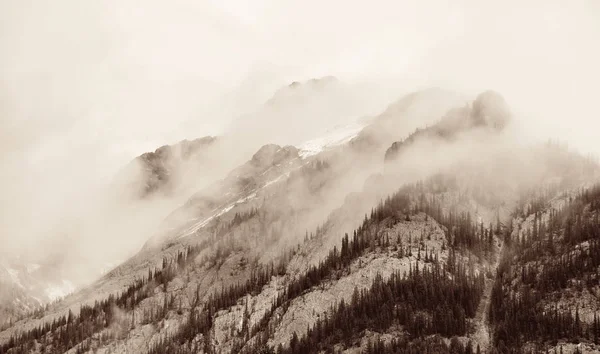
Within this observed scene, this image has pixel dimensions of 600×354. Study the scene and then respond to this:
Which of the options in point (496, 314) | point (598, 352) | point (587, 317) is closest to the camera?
point (598, 352)

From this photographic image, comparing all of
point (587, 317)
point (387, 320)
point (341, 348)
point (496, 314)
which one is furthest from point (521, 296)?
point (341, 348)

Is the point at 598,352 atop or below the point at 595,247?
below

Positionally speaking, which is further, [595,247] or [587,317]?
[595,247]

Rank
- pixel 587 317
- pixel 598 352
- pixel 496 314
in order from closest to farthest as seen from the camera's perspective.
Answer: pixel 598 352 → pixel 587 317 → pixel 496 314

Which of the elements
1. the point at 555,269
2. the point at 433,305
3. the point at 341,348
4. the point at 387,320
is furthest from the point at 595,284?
the point at 341,348

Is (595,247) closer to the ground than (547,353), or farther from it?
farther from it

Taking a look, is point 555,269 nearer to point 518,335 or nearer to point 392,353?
point 518,335

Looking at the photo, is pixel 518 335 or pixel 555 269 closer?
pixel 518 335

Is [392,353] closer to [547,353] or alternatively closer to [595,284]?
[547,353]
